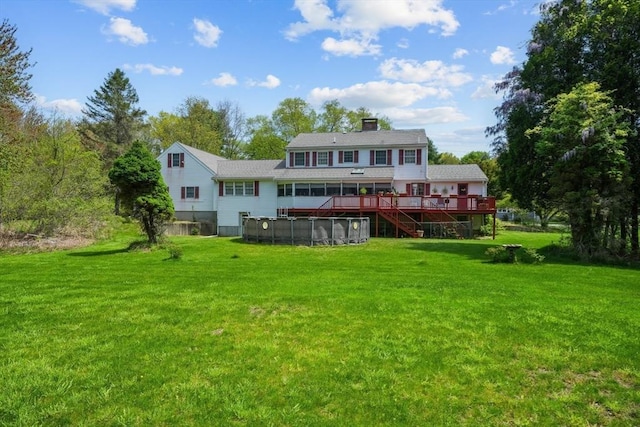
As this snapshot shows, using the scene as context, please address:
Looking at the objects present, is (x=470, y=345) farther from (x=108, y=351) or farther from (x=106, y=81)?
(x=106, y=81)

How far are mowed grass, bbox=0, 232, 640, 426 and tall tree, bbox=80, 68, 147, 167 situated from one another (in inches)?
1361

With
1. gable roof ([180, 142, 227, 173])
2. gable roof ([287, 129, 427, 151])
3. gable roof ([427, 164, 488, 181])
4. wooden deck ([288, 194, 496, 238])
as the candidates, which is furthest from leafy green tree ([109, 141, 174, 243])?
gable roof ([427, 164, 488, 181])

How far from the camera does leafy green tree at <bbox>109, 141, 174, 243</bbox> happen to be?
631 inches

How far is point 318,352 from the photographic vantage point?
510cm

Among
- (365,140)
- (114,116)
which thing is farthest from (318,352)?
(114,116)

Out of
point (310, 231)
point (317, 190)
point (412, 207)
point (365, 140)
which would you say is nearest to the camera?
point (310, 231)

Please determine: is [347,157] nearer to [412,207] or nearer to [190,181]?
[412,207]

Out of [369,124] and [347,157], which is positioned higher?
[369,124]

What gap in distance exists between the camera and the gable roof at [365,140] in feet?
98.4

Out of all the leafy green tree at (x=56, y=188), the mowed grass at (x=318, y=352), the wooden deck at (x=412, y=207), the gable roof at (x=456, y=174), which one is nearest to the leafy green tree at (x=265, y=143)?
the gable roof at (x=456, y=174)

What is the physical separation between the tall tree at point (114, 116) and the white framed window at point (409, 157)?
2761 centimetres

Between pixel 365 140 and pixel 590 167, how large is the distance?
17.7m

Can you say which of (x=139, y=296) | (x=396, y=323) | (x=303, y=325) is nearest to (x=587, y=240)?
(x=396, y=323)

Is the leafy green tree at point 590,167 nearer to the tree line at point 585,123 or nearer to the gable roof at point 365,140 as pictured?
the tree line at point 585,123
